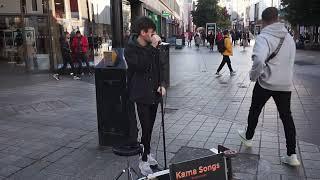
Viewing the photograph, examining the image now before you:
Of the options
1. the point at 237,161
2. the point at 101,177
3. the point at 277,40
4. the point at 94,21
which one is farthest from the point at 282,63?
the point at 94,21

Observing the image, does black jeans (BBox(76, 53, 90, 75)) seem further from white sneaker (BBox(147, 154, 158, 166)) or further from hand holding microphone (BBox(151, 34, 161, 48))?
hand holding microphone (BBox(151, 34, 161, 48))

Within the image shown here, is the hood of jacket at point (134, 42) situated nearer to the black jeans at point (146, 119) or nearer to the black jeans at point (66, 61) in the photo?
the black jeans at point (146, 119)

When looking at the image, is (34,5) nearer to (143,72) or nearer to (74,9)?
(74,9)

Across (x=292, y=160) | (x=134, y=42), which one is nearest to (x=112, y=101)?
(x=134, y=42)

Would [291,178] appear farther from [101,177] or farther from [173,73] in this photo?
[173,73]

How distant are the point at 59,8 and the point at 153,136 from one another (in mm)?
11805

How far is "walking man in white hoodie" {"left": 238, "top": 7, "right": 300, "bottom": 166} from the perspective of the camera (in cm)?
460

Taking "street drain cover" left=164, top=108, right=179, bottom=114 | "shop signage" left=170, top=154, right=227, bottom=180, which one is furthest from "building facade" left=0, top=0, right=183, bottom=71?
"shop signage" left=170, top=154, right=227, bottom=180

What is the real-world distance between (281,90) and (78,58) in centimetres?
1098

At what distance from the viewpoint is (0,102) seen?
9.18 m

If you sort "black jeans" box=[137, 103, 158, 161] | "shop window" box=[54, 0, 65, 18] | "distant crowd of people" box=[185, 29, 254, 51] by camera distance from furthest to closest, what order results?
"distant crowd of people" box=[185, 29, 254, 51] < "shop window" box=[54, 0, 65, 18] < "black jeans" box=[137, 103, 158, 161]

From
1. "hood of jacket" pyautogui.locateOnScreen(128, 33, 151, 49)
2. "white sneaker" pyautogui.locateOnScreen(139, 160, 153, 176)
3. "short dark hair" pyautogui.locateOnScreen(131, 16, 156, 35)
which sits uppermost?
"short dark hair" pyautogui.locateOnScreen(131, 16, 156, 35)

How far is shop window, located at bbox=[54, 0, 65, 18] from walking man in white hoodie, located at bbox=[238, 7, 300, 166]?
507 inches

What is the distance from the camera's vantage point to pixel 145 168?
14.6 ft
